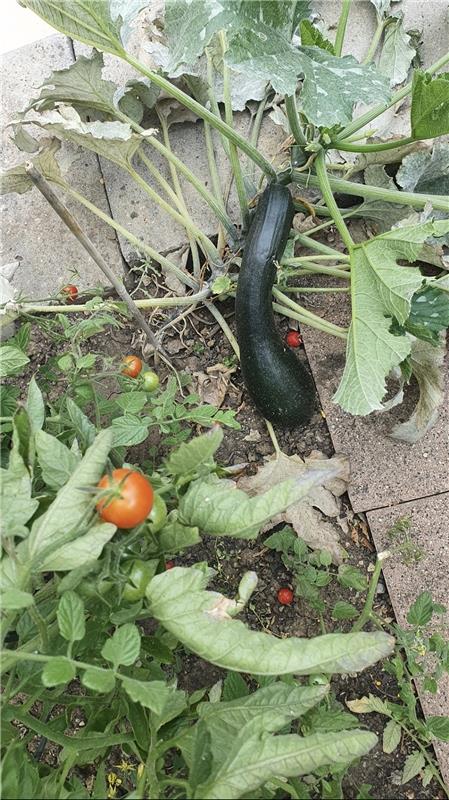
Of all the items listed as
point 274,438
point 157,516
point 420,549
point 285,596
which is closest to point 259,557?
point 285,596

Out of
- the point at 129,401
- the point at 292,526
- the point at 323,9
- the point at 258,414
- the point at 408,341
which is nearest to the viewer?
the point at 129,401

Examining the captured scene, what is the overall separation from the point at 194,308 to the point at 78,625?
1.19 meters

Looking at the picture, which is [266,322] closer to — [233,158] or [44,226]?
[233,158]

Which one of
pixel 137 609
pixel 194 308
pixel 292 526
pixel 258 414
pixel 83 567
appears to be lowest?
pixel 292 526

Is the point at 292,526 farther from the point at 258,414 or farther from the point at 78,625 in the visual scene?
the point at 78,625

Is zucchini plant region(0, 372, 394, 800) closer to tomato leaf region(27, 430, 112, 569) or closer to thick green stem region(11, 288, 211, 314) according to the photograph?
tomato leaf region(27, 430, 112, 569)

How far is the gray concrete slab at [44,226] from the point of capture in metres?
2.00

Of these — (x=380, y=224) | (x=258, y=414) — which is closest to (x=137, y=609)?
(x=258, y=414)

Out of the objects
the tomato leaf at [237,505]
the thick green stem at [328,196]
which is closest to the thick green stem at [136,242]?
the thick green stem at [328,196]

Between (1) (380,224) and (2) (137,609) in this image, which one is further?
(1) (380,224)

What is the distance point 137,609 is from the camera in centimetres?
103

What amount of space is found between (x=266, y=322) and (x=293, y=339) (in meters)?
0.20

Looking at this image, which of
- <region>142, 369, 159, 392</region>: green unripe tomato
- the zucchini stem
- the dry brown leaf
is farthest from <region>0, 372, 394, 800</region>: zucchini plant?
the dry brown leaf

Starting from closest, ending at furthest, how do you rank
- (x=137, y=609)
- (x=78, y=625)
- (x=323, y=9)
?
(x=78, y=625), (x=137, y=609), (x=323, y=9)
